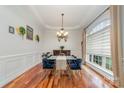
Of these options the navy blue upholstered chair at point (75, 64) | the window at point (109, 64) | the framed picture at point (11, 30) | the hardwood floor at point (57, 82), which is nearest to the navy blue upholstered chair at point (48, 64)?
the hardwood floor at point (57, 82)

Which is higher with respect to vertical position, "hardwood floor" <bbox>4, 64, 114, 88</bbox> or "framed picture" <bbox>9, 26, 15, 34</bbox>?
"framed picture" <bbox>9, 26, 15, 34</bbox>

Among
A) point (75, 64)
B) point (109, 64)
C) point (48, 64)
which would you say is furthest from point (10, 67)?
point (109, 64)

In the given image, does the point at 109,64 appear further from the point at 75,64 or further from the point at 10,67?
the point at 10,67

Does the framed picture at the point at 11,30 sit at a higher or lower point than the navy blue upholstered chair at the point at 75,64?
higher

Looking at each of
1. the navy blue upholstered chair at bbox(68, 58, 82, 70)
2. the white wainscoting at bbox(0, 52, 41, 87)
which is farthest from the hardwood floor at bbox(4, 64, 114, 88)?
the navy blue upholstered chair at bbox(68, 58, 82, 70)

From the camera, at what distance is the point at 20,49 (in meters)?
4.97

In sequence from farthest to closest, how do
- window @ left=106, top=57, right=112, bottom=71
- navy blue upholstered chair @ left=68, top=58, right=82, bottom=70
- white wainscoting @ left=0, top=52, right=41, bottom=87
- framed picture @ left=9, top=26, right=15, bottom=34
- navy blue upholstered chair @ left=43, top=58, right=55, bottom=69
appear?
navy blue upholstered chair @ left=43, top=58, right=55, bottom=69 → navy blue upholstered chair @ left=68, top=58, right=82, bottom=70 → window @ left=106, top=57, right=112, bottom=71 → framed picture @ left=9, top=26, right=15, bottom=34 → white wainscoting @ left=0, top=52, right=41, bottom=87

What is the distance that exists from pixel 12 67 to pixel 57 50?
573cm

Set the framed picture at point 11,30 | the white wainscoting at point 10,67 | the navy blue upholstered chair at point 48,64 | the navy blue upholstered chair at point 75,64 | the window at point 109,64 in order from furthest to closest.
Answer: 1. the navy blue upholstered chair at point 48,64
2. the navy blue upholstered chair at point 75,64
3. the window at point 109,64
4. the framed picture at point 11,30
5. the white wainscoting at point 10,67

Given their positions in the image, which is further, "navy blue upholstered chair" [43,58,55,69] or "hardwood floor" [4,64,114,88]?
"navy blue upholstered chair" [43,58,55,69]

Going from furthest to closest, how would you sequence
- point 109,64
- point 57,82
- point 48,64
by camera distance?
point 48,64, point 109,64, point 57,82

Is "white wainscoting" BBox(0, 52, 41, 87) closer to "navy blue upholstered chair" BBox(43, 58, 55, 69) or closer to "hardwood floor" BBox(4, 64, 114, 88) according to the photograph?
"hardwood floor" BBox(4, 64, 114, 88)

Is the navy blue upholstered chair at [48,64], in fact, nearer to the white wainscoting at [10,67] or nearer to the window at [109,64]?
the white wainscoting at [10,67]
